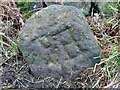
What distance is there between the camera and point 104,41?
2.47 meters

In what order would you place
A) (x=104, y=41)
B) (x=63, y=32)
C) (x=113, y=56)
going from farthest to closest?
(x=104, y=41) < (x=63, y=32) < (x=113, y=56)

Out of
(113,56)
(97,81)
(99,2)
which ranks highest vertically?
(99,2)

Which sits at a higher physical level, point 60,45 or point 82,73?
point 60,45

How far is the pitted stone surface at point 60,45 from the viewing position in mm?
2252

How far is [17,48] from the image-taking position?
2.42 metres

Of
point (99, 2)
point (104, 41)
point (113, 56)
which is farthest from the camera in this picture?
point (99, 2)

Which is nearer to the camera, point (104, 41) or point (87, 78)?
point (87, 78)

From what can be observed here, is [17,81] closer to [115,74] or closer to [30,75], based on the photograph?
[30,75]

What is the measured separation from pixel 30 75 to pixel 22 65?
0.36ft

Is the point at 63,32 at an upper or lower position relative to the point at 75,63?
upper

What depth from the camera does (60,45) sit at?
2273 mm

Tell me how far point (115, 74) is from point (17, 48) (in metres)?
0.71

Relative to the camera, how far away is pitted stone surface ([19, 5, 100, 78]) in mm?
2252

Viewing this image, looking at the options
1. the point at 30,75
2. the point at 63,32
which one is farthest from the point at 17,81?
the point at 63,32
